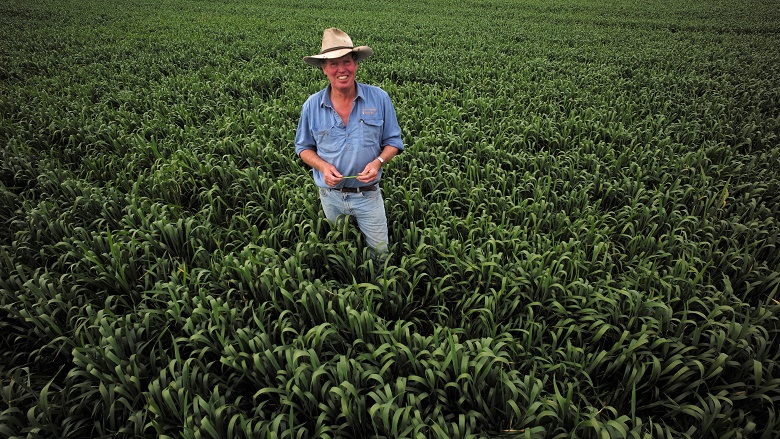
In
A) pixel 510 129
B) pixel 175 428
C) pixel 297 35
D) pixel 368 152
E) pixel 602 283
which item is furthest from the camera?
pixel 297 35

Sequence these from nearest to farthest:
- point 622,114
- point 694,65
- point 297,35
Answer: point 622,114
point 694,65
point 297,35

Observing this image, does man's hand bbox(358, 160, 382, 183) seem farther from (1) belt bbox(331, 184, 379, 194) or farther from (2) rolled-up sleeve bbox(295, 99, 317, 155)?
(2) rolled-up sleeve bbox(295, 99, 317, 155)

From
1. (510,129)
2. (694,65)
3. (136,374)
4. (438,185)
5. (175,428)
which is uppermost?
(694,65)

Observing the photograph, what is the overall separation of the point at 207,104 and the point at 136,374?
567 centimetres

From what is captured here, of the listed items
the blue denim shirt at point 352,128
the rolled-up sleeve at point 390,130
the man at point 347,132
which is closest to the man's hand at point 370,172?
the man at point 347,132

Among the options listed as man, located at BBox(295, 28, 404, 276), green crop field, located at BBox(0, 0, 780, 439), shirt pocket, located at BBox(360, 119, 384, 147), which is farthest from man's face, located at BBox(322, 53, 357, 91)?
green crop field, located at BBox(0, 0, 780, 439)

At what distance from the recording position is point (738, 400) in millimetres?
2385

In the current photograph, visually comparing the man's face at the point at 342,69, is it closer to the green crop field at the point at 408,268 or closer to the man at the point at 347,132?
the man at the point at 347,132

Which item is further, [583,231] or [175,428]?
[583,231]

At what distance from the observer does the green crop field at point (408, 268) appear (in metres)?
2.26

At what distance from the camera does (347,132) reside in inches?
110

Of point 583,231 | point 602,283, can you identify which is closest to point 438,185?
point 583,231

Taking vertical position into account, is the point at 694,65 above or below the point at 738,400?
above

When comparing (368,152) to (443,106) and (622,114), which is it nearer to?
(443,106)
